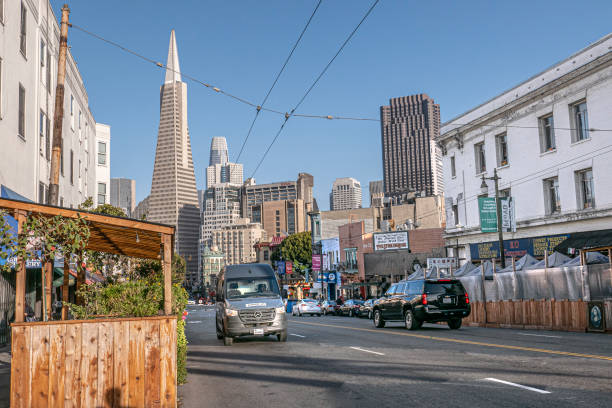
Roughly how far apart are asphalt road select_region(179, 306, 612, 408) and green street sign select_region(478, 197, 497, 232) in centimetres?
1639

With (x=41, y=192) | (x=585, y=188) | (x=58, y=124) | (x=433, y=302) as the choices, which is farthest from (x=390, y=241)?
(x=58, y=124)

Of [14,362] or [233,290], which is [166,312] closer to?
[14,362]

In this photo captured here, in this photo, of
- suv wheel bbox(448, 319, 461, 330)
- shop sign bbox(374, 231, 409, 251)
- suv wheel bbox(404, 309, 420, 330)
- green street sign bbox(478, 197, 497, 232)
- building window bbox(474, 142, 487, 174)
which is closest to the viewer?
suv wheel bbox(404, 309, 420, 330)

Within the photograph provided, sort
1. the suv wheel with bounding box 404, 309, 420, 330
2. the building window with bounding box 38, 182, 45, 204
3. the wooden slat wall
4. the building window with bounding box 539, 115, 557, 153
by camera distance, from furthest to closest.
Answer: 1. the building window with bounding box 539, 115, 557, 153
2. the building window with bounding box 38, 182, 45, 204
3. the suv wheel with bounding box 404, 309, 420, 330
4. the wooden slat wall

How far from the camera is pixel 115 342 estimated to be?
328 inches

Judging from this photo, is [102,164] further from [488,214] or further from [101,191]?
[488,214]

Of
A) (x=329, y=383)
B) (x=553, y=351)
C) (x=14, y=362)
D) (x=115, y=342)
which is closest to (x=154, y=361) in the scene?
(x=115, y=342)

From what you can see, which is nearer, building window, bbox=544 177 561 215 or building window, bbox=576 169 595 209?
building window, bbox=576 169 595 209

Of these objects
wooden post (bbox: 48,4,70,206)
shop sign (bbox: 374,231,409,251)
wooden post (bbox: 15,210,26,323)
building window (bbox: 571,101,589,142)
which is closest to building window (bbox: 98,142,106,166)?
shop sign (bbox: 374,231,409,251)

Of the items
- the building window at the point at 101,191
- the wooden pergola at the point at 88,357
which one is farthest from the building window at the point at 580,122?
the building window at the point at 101,191

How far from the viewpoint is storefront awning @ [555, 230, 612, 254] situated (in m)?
27.6

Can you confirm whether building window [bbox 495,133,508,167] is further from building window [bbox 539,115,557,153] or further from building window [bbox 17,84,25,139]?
building window [bbox 17,84,25,139]

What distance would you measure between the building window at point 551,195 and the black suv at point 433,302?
500 inches

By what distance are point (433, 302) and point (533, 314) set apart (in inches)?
211
